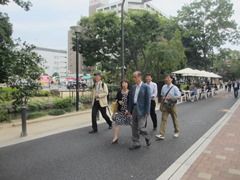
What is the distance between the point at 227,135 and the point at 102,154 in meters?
3.81

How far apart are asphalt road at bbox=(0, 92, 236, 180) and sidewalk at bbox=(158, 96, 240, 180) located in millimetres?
198

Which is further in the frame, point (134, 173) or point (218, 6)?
point (218, 6)

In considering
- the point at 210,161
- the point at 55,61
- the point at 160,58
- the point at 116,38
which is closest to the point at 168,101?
the point at 210,161

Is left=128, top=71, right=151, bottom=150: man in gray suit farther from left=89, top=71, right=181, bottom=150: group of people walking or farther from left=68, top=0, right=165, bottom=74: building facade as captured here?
left=68, top=0, right=165, bottom=74: building facade

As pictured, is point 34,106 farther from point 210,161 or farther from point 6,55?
point 210,161

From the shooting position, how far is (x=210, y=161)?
457 cm

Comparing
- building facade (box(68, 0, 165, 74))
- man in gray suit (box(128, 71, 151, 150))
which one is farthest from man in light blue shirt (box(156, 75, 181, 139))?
building facade (box(68, 0, 165, 74))

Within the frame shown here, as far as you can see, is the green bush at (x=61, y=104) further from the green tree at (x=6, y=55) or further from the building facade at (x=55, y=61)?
the building facade at (x=55, y=61)

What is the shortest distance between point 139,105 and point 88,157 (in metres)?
1.50

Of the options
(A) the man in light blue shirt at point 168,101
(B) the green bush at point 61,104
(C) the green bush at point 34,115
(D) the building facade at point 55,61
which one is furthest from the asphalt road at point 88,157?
(D) the building facade at point 55,61

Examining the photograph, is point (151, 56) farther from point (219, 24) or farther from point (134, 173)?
point (219, 24)

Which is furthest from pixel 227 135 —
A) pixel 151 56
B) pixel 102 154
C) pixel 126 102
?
pixel 151 56

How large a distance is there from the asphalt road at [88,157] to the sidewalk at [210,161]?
0.65 feet

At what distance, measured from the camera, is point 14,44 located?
8.52 meters
